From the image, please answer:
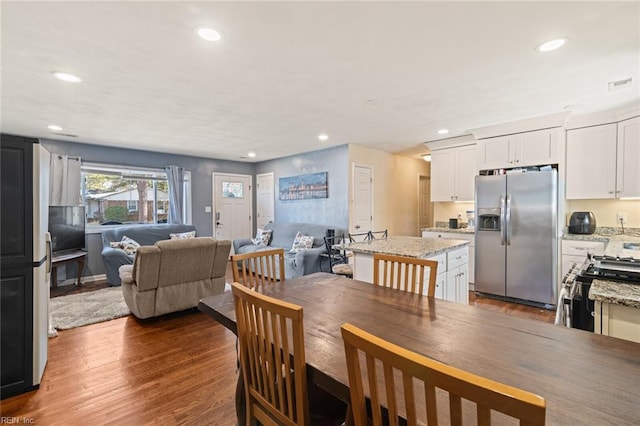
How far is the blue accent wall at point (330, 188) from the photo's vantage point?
5473 millimetres

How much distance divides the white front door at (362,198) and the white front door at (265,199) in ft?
7.81

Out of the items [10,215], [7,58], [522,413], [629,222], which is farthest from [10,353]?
[629,222]

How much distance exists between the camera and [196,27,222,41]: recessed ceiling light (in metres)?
1.92

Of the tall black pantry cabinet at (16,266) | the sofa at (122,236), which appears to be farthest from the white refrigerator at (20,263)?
the sofa at (122,236)

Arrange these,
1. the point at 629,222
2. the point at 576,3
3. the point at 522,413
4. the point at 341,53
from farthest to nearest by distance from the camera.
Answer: the point at 629,222, the point at 341,53, the point at 576,3, the point at 522,413

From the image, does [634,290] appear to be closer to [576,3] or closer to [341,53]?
[576,3]

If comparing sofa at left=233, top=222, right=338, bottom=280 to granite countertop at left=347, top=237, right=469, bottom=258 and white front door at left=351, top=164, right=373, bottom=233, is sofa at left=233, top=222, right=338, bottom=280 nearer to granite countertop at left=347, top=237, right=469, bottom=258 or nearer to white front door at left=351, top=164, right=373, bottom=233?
white front door at left=351, top=164, right=373, bottom=233

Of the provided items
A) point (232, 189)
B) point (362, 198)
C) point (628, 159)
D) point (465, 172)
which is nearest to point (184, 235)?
point (232, 189)

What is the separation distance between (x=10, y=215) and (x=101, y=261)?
391 centimetres

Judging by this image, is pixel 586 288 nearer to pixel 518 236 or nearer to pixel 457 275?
pixel 457 275

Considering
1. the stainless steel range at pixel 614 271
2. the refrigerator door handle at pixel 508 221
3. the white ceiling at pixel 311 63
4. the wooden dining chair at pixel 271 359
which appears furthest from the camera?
the refrigerator door handle at pixel 508 221

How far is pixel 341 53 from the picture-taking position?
221 centimetres

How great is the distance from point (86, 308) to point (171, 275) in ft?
4.58

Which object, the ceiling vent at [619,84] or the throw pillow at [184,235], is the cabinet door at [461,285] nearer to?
the ceiling vent at [619,84]
